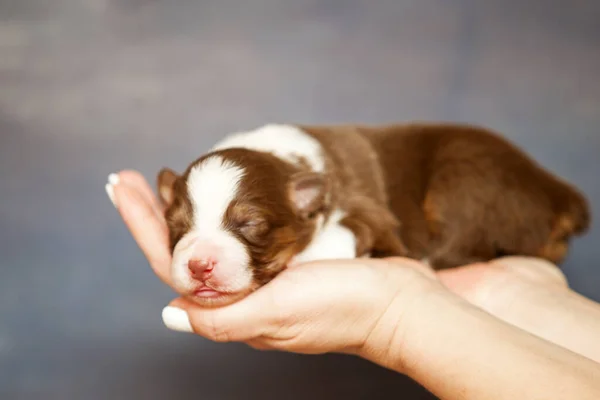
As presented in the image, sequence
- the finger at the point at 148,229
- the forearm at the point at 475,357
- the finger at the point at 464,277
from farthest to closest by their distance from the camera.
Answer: the finger at the point at 464,277
the finger at the point at 148,229
the forearm at the point at 475,357

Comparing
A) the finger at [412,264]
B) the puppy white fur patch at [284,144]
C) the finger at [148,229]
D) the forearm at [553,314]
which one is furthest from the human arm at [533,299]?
the finger at [148,229]

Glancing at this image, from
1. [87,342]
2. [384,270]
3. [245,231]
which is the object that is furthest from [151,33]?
[384,270]

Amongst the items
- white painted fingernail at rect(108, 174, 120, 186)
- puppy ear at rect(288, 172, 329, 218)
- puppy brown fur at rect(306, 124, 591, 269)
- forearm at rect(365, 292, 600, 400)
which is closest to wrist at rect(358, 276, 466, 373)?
forearm at rect(365, 292, 600, 400)

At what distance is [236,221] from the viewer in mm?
1898

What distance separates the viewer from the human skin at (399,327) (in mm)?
1601

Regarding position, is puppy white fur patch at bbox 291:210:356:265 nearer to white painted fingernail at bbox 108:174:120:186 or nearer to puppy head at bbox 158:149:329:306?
puppy head at bbox 158:149:329:306

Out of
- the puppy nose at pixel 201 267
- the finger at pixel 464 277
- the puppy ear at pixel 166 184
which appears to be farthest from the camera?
the finger at pixel 464 277

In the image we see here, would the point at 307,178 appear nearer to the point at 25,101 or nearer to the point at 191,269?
the point at 191,269

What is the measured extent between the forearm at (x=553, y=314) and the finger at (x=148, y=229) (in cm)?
116

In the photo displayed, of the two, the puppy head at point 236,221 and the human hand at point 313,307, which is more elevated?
the puppy head at point 236,221

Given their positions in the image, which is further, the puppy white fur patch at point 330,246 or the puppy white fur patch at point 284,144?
the puppy white fur patch at point 284,144

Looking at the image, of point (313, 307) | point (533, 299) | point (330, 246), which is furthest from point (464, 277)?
point (313, 307)

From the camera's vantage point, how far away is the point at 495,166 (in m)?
2.68

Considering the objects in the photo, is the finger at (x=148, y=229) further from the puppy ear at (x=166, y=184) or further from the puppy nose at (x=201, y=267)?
the puppy nose at (x=201, y=267)
